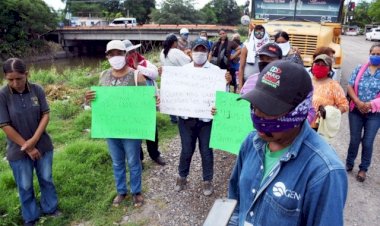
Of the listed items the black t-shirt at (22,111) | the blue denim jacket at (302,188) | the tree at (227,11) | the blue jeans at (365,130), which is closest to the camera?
the blue denim jacket at (302,188)

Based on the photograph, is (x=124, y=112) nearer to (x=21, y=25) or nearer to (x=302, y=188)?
(x=302, y=188)

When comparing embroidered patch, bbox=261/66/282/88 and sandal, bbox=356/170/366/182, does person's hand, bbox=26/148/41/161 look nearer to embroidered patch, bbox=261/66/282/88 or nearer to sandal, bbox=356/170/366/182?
embroidered patch, bbox=261/66/282/88

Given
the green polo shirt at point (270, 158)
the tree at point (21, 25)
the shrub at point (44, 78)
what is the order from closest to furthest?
1. the green polo shirt at point (270, 158)
2. the shrub at point (44, 78)
3. the tree at point (21, 25)

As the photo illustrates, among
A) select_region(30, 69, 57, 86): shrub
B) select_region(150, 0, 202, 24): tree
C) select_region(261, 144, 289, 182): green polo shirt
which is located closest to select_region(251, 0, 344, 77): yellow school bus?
select_region(261, 144, 289, 182): green polo shirt

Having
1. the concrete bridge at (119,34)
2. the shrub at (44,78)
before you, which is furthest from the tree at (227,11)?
the shrub at (44,78)

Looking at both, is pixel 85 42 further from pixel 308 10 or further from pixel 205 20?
pixel 308 10

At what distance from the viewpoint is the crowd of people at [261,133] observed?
1.29 metres

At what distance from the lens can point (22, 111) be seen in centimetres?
334

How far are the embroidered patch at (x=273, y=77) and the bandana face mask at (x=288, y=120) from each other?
0.13 meters

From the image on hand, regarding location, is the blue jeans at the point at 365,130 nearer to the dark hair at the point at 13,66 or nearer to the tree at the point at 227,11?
the dark hair at the point at 13,66

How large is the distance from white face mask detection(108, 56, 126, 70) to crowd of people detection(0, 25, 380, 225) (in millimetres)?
12

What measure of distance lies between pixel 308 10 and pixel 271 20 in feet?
3.36

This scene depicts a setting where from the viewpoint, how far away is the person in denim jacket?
126 centimetres

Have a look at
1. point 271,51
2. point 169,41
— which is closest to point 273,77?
point 271,51
